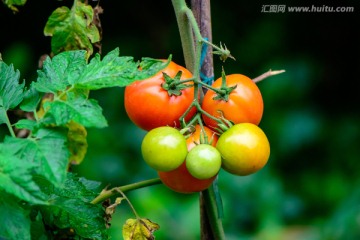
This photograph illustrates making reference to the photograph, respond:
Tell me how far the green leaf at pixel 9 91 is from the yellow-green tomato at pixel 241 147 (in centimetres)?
29

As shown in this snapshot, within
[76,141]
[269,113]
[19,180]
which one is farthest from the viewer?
[269,113]

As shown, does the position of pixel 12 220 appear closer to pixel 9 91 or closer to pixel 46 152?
pixel 46 152

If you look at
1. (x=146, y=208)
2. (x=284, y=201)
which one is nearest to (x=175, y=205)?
(x=146, y=208)

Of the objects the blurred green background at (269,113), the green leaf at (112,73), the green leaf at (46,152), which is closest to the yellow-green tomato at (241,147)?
the green leaf at (112,73)

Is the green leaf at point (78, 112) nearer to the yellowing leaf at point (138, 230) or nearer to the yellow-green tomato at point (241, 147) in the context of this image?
the yellow-green tomato at point (241, 147)

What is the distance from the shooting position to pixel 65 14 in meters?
1.17

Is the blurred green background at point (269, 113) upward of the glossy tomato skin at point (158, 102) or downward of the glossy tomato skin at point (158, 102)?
downward

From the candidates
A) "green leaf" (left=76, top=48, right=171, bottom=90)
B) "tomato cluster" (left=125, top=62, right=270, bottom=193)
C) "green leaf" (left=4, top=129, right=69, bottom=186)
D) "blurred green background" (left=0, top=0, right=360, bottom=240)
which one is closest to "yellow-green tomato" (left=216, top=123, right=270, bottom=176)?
"tomato cluster" (left=125, top=62, right=270, bottom=193)

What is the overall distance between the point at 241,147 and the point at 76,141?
1.32ft

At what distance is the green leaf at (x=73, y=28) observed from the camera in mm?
1160

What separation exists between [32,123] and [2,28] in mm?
1868

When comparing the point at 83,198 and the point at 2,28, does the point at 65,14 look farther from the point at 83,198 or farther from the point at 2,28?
the point at 2,28

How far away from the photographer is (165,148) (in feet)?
2.96

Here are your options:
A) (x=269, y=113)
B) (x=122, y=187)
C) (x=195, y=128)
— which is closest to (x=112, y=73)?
(x=195, y=128)
